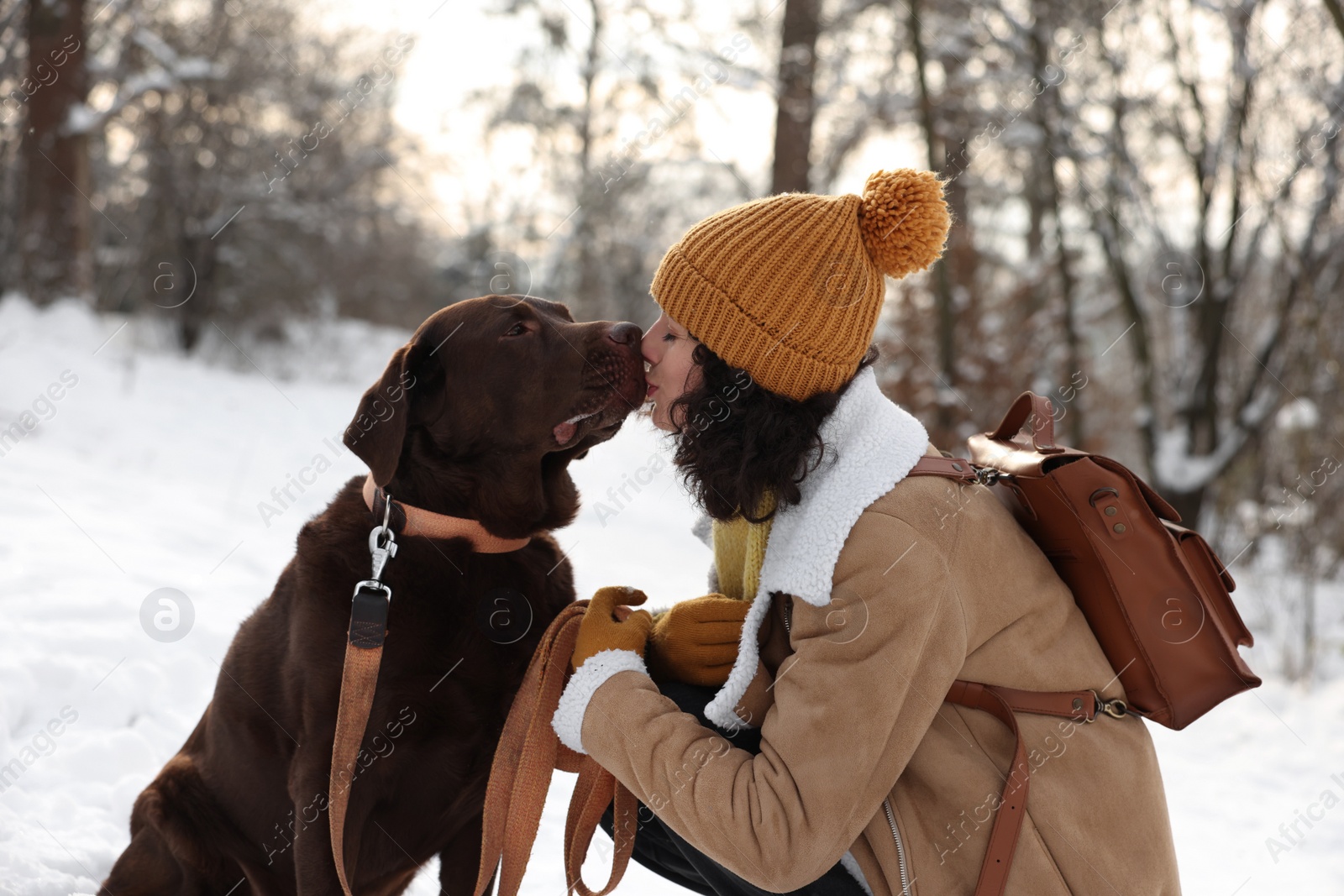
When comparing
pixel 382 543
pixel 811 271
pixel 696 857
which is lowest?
pixel 696 857

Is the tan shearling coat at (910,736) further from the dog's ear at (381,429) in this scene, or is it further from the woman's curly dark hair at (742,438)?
the dog's ear at (381,429)

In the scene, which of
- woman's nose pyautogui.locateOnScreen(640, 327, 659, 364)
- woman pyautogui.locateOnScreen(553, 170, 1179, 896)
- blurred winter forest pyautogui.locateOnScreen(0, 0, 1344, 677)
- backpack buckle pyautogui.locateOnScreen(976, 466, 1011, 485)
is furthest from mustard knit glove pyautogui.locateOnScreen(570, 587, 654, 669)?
blurred winter forest pyautogui.locateOnScreen(0, 0, 1344, 677)

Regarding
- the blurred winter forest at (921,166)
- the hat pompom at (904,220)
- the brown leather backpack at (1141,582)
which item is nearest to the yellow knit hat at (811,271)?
the hat pompom at (904,220)

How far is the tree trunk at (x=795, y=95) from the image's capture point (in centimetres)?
865

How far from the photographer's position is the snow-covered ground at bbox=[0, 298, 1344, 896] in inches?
114

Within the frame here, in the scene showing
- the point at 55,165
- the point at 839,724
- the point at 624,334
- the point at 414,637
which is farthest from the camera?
the point at 55,165

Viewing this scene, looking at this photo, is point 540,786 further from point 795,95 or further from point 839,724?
point 795,95

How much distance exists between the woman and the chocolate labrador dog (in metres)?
0.32

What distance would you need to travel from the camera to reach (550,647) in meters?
2.03

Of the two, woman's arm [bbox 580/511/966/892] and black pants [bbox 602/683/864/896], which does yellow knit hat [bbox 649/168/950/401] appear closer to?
woman's arm [bbox 580/511/966/892]

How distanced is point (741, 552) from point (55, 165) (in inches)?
448

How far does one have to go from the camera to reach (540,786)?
197 cm

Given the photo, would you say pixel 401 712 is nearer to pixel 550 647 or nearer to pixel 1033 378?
pixel 550 647

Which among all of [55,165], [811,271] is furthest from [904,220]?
[55,165]
